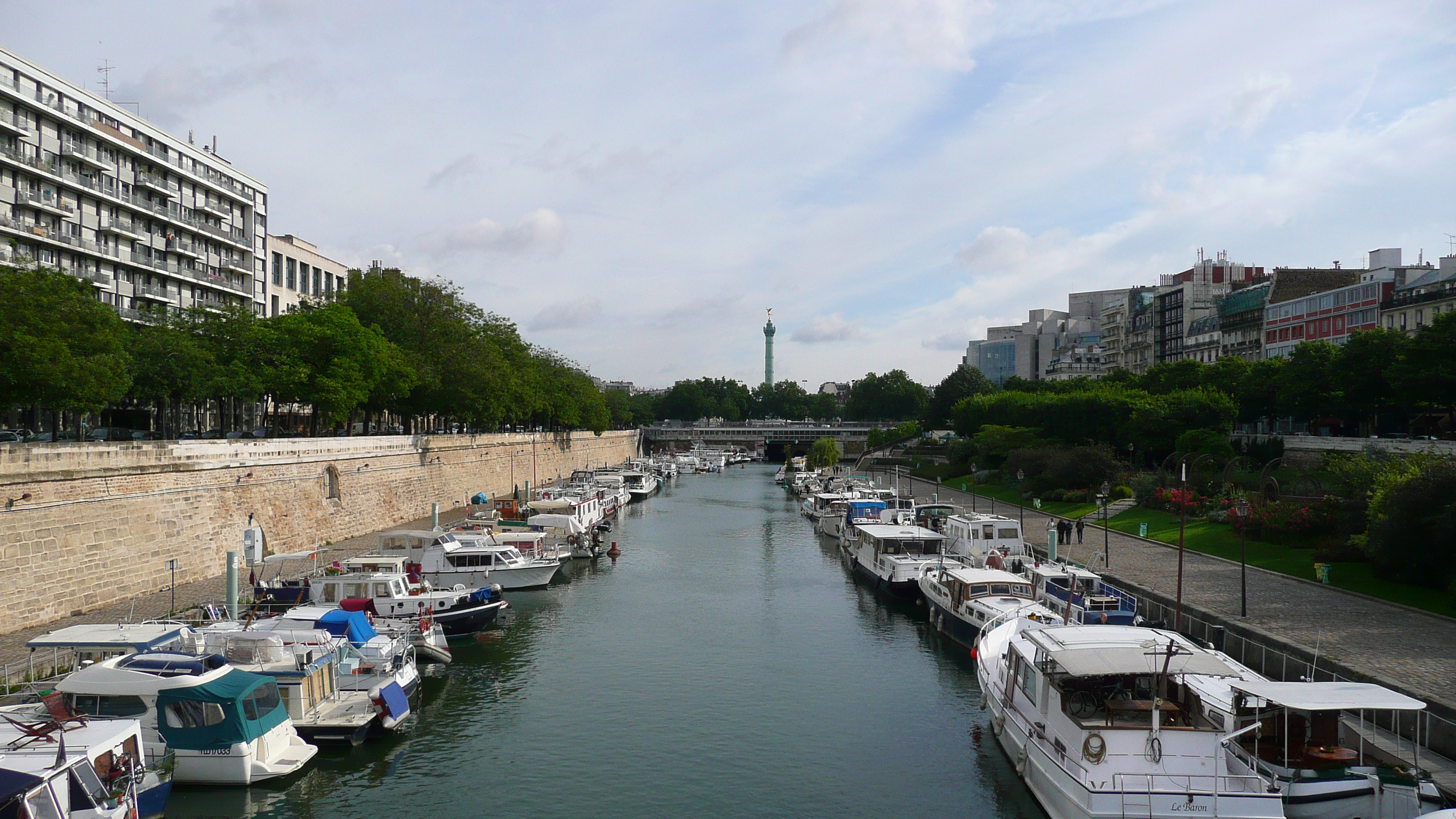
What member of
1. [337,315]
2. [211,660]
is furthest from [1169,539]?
[337,315]

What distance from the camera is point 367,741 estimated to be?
23.2 m

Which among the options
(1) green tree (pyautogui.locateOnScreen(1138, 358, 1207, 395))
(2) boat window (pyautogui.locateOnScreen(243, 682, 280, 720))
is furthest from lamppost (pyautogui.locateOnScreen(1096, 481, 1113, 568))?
(1) green tree (pyautogui.locateOnScreen(1138, 358, 1207, 395))

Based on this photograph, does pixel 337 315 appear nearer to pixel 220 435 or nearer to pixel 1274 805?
pixel 220 435

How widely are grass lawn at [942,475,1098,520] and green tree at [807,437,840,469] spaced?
62.1ft

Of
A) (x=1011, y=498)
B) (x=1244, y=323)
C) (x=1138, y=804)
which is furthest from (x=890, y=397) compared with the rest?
(x=1138, y=804)

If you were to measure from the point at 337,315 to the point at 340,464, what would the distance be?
10.7m

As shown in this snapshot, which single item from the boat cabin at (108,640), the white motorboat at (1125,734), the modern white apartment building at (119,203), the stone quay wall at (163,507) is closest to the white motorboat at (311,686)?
the boat cabin at (108,640)

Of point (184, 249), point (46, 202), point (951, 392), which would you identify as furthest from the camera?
point (951, 392)

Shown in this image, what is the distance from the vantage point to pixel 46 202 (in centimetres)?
6312

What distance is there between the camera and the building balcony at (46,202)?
202 ft

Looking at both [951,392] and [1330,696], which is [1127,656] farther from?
[951,392]

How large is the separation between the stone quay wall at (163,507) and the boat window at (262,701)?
1303 cm

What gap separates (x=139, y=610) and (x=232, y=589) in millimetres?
5432

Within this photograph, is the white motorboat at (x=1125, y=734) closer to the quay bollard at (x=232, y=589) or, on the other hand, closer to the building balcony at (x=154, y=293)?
the quay bollard at (x=232, y=589)
